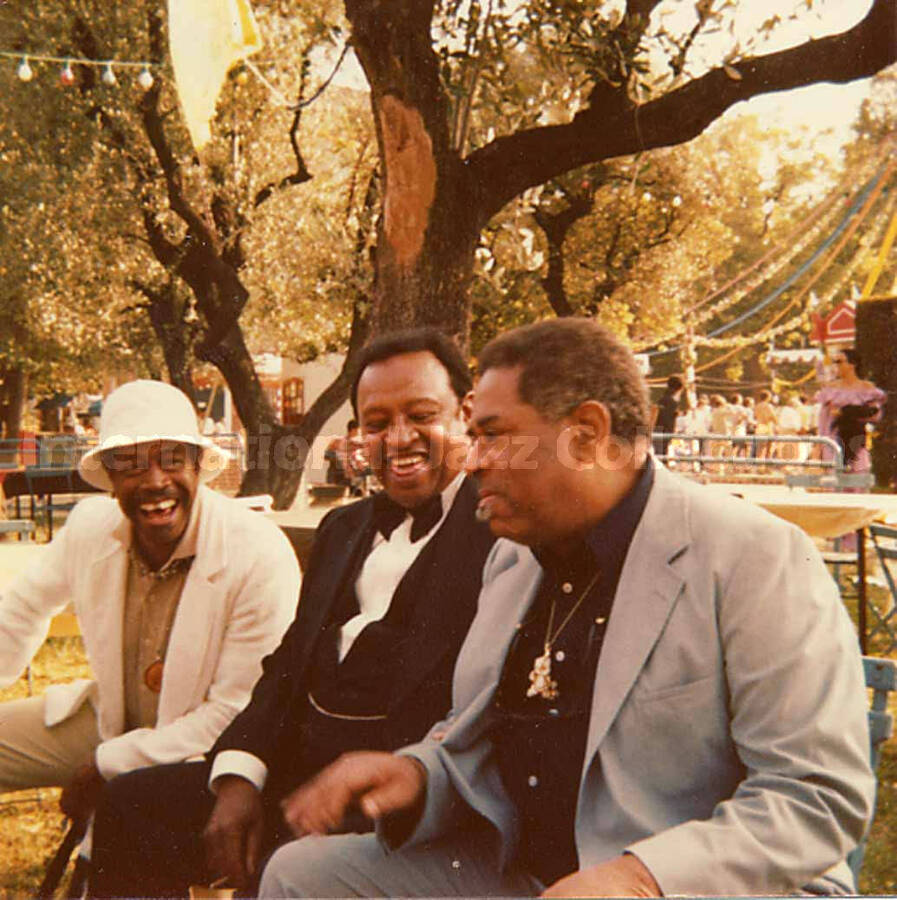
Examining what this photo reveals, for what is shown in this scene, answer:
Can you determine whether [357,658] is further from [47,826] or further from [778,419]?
[778,419]

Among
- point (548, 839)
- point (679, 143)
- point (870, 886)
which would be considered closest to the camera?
point (548, 839)

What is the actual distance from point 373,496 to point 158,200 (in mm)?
1187

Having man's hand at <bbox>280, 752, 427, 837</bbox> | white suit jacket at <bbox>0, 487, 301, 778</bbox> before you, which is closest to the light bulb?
white suit jacket at <bbox>0, 487, 301, 778</bbox>

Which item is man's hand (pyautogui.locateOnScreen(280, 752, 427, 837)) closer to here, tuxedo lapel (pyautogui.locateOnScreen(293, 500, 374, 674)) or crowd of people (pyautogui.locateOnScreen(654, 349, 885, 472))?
tuxedo lapel (pyautogui.locateOnScreen(293, 500, 374, 674))

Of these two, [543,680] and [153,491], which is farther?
[153,491]

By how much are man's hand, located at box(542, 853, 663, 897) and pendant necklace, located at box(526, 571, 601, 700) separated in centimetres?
32

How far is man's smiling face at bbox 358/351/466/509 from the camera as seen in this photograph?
2369 millimetres

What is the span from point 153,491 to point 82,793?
2.51 feet

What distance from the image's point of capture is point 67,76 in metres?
2.86

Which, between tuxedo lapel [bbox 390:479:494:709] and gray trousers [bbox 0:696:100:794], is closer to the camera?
tuxedo lapel [bbox 390:479:494:709]

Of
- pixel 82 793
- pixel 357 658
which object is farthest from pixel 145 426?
pixel 82 793

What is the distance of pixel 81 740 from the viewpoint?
258 cm

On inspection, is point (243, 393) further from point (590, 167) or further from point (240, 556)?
point (590, 167)

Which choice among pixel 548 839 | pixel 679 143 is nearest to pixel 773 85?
pixel 679 143
